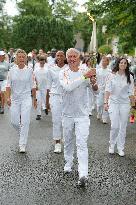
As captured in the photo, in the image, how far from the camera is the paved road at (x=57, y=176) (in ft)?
24.2

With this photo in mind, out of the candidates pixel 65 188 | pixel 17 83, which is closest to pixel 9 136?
pixel 17 83

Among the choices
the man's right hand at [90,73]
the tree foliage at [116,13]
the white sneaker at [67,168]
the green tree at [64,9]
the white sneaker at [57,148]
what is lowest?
the white sneaker at [57,148]

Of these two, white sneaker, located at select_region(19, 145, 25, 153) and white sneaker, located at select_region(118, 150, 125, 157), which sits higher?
white sneaker, located at select_region(19, 145, 25, 153)

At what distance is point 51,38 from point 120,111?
195 feet

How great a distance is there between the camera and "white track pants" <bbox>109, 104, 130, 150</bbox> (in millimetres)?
10648

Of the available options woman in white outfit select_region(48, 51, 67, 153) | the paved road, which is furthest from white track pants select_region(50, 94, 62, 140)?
the paved road

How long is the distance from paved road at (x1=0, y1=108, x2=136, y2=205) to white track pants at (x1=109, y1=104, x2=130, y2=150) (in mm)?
338

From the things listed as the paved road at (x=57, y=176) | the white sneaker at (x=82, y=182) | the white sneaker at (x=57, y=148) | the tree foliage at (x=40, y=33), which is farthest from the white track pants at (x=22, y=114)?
the tree foliage at (x=40, y=33)

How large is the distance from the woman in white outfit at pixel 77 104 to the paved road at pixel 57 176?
43 cm

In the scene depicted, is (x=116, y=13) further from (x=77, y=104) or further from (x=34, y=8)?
(x=34, y=8)

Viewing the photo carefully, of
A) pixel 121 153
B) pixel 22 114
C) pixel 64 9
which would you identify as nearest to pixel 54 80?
pixel 22 114

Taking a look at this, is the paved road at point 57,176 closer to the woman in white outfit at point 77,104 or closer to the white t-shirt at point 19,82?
the woman in white outfit at point 77,104

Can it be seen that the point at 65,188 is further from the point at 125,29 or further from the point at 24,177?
the point at 125,29

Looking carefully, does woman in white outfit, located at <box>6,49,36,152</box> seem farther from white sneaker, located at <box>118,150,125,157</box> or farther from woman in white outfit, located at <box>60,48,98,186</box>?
woman in white outfit, located at <box>60,48,98,186</box>
